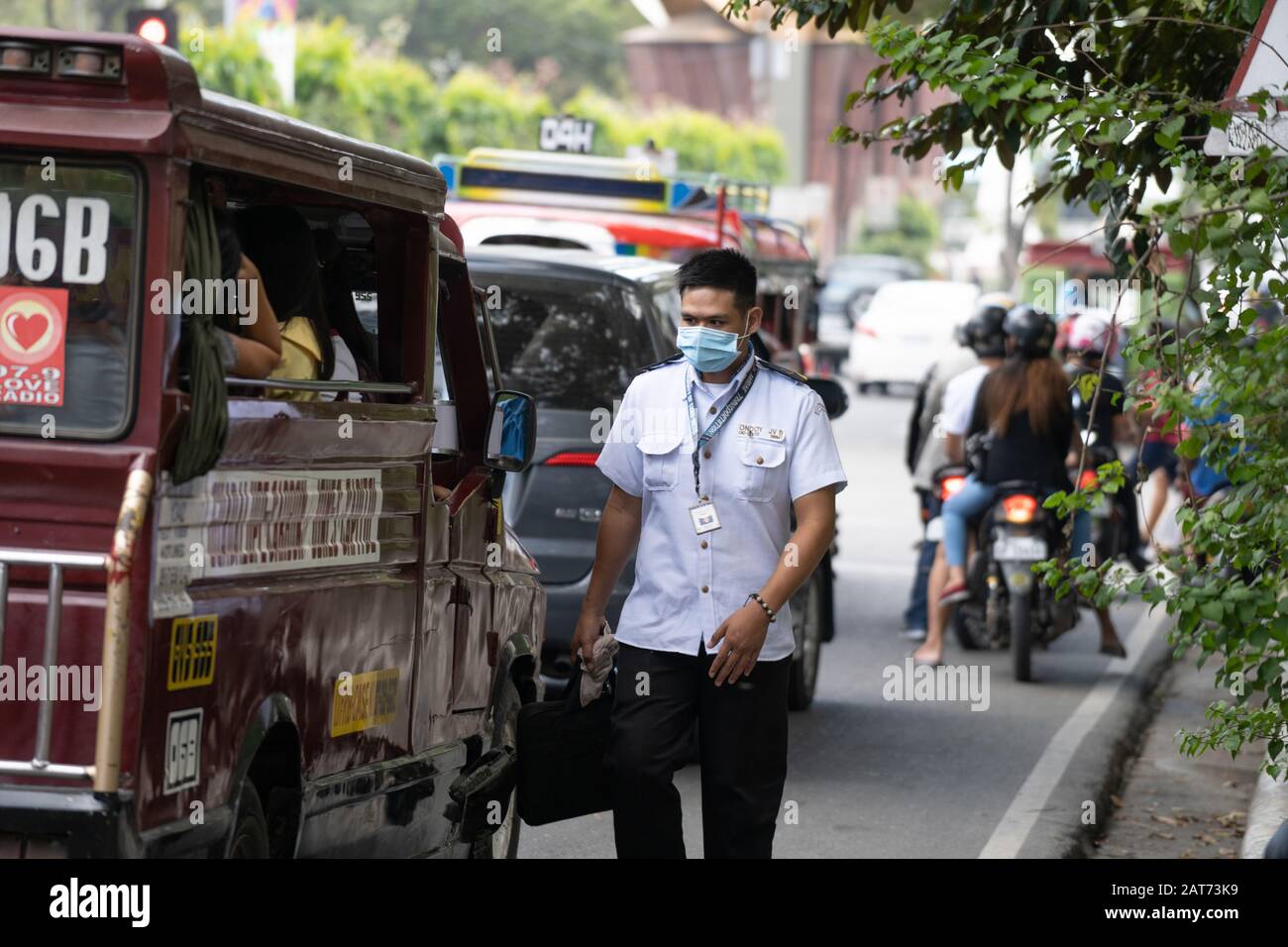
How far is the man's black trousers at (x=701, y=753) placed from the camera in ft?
17.2

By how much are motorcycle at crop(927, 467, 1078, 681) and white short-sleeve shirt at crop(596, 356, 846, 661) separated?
5.82m

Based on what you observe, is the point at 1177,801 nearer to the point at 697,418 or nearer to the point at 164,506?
the point at 697,418

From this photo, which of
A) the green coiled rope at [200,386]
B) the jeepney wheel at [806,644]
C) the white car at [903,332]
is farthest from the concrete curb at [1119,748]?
the white car at [903,332]

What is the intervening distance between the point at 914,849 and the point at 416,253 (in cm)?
323

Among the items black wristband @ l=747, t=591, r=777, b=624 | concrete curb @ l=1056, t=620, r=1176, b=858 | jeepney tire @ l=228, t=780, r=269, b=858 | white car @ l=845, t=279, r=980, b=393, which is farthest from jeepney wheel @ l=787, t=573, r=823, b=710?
white car @ l=845, t=279, r=980, b=393

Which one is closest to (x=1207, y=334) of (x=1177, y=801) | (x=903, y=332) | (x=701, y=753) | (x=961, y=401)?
(x=701, y=753)

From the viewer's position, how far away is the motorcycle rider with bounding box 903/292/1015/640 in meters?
11.7

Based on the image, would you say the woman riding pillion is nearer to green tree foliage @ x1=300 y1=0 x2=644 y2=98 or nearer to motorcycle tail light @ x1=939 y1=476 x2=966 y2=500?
motorcycle tail light @ x1=939 y1=476 x2=966 y2=500

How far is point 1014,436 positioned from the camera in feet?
37.3

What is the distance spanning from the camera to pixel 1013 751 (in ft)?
31.7

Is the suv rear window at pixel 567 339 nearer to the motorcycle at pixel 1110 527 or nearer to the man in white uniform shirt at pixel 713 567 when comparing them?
the man in white uniform shirt at pixel 713 567

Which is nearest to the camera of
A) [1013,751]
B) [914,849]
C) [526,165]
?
[914,849]
